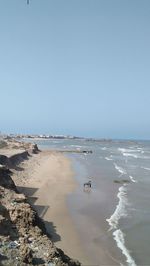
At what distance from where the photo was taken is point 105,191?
1312 inches

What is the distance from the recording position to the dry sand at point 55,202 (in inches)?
707

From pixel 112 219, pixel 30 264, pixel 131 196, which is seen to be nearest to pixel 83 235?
pixel 112 219

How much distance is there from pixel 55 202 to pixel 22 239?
1419 cm

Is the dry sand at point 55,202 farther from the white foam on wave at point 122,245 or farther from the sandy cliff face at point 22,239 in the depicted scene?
the sandy cliff face at point 22,239

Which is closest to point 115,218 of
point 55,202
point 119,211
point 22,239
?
point 119,211

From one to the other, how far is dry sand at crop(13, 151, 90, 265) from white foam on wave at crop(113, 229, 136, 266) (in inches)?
67.0

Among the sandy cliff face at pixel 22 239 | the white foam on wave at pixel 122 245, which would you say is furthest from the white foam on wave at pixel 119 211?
the sandy cliff face at pixel 22 239

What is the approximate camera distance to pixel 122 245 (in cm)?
1812

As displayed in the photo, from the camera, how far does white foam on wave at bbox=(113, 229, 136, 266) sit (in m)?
16.1

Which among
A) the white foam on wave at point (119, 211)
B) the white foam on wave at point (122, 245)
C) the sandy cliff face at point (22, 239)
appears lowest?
the white foam on wave at point (122, 245)

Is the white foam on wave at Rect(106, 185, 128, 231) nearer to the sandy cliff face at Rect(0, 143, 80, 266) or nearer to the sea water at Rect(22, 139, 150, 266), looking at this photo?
the sea water at Rect(22, 139, 150, 266)

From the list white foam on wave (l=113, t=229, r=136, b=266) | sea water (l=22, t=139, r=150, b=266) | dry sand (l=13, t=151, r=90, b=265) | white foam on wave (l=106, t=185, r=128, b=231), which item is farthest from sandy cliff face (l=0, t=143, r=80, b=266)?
white foam on wave (l=106, t=185, r=128, b=231)

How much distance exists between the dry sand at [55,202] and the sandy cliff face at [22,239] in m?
2.03

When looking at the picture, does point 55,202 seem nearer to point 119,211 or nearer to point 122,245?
point 119,211
